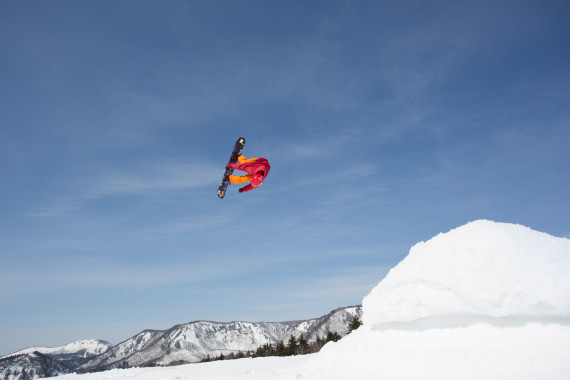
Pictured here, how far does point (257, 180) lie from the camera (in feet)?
60.4

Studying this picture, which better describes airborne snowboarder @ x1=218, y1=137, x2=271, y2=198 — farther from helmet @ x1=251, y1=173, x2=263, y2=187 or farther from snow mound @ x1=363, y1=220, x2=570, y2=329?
snow mound @ x1=363, y1=220, x2=570, y2=329

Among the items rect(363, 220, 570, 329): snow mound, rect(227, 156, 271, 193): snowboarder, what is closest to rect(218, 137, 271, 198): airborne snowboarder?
rect(227, 156, 271, 193): snowboarder

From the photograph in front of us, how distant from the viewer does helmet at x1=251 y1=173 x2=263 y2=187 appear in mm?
18234

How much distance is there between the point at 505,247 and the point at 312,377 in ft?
25.0

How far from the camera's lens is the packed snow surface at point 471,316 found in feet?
29.8

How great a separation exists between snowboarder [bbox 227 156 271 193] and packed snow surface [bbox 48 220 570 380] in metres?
8.69

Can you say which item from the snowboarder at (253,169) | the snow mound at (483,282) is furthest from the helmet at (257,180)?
the snow mound at (483,282)

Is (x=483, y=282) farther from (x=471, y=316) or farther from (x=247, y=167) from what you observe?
(x=247, y=167)

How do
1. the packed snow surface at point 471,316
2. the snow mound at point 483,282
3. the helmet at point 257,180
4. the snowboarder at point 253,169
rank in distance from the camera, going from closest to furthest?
the packed snow surface at point 471,316 < the snow mound at point 483,282 < the snowboarder at point 253,169 < the helmet at point 257,180

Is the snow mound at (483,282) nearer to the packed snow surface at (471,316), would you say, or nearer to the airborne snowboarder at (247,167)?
the packed snow surface at (471,316)

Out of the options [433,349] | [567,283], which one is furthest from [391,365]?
[567,283]

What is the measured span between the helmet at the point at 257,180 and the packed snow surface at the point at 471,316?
28.6 feet

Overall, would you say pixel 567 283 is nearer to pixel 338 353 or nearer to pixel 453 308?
pixel 453 308

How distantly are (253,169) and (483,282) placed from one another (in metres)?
11.7
